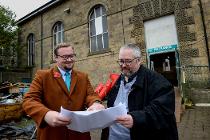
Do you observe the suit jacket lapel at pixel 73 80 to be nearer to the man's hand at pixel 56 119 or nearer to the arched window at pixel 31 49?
the man's hand at pixel 56 119

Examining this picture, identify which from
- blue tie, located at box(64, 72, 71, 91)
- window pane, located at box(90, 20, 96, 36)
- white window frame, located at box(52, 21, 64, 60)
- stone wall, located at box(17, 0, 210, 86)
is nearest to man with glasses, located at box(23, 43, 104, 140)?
blue tie, located at box(64, 72, 71, 91)

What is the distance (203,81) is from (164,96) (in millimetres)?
9123

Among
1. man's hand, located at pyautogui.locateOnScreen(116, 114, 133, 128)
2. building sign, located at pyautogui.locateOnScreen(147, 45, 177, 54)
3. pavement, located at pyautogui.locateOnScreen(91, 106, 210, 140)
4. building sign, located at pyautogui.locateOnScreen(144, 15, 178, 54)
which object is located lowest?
pavement, located at pyautogui.locateOnScreen(91, 106, 210, 140)

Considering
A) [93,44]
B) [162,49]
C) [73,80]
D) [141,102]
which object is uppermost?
[93,44]

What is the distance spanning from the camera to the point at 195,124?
661 centimetres

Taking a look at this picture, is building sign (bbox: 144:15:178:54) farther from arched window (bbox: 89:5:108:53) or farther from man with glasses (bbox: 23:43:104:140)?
man with glasses (bbox: 23:43:104:140)

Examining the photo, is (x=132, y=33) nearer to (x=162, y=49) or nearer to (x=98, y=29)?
(x=162, y=49)

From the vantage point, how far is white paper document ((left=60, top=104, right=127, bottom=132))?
6.68 feet

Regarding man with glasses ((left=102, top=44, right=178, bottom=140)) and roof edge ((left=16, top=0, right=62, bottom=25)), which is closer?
man with glasses ((left=102, top=44, right=178, bottom=140))

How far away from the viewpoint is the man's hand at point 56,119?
2.15 m

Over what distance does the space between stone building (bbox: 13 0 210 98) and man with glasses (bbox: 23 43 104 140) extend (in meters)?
7.07

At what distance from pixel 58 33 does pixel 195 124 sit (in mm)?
13986

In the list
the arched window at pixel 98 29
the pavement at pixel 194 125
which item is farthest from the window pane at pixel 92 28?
the pavement at pixel 194 125

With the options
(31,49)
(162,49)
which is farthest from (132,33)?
(31,49)
